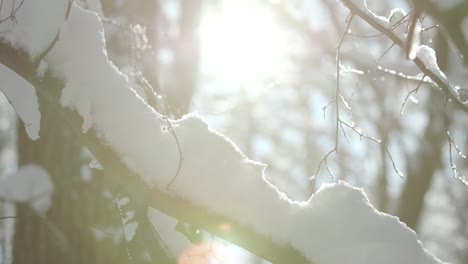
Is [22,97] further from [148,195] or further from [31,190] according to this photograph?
[31,190]

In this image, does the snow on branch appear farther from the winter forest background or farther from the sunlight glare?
the sunlight glare

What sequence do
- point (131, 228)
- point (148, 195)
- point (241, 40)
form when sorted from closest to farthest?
point (148, 195), point (131, 228), point (241, 40)

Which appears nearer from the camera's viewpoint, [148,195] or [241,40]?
[148,195]

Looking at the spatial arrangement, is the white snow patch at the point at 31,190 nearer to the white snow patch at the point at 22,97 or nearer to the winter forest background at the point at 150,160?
the winter forest background at the point at 150,160

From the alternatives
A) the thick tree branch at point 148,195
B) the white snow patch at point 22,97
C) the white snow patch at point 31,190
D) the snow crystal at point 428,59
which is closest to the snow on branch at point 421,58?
the snow crystal at point 428,59

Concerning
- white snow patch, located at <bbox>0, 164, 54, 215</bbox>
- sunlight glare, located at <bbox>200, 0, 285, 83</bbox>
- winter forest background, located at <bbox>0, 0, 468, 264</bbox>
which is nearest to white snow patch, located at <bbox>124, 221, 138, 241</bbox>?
winter forest background, located at <bbox>0, 0, 468, 264</bbox>

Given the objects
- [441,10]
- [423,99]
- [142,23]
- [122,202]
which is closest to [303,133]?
[423,99]

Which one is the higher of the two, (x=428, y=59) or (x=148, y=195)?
(x=428, y=59)

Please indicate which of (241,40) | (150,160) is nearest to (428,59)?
(150,160)
